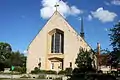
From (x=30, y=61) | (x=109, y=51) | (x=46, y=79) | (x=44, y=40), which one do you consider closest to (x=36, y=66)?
(x=30, y=61)

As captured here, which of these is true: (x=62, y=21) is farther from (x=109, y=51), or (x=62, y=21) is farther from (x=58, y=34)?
(x=109, y=51)

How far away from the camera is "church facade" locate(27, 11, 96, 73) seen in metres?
61.9

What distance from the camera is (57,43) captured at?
63750mm

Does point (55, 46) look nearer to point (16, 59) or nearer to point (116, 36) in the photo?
point (116, 36)

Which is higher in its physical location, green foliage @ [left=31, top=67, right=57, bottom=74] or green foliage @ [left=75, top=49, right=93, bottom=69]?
green foliage @ [left=75, top=49, right=93, bottom=69]

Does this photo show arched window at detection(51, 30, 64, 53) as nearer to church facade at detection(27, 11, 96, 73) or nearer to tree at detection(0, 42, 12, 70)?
church facade at detection(27, 11, 96, 73)

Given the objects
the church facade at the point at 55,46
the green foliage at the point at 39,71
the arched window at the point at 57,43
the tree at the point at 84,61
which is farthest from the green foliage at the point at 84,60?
the arched window at the point at 57,43

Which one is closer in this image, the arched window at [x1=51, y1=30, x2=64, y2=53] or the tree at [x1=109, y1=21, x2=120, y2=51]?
the tree at [x1=109, y1=21, x2=120, y2=51]

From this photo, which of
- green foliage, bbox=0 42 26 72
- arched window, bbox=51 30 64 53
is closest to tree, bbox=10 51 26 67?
green foliage, bbox=0 42 26 72

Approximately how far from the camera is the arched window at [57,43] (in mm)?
63250

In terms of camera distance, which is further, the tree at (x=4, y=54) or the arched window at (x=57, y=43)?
the tree at (x=4, y=54)

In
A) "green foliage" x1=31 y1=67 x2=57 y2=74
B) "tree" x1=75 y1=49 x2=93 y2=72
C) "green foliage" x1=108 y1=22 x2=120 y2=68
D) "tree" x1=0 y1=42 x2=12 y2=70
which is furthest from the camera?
"tree" x1=0 y1=42 x2=12 y2=70

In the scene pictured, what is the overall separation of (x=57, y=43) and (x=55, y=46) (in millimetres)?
907

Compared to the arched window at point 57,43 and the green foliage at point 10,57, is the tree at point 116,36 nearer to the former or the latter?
the arched window at point 57,43
